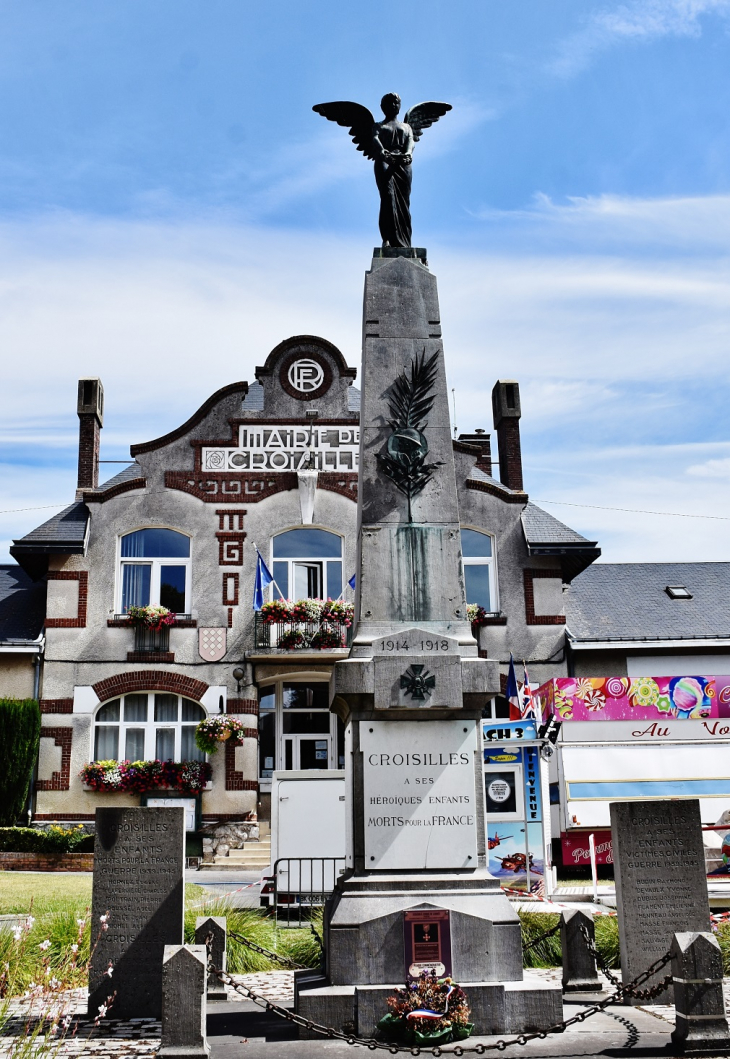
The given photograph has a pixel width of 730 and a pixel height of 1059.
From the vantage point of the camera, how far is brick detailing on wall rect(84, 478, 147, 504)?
25.1 metres

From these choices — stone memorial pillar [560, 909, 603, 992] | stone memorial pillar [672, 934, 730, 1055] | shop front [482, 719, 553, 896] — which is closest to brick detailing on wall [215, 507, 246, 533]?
shop front [482, 719, 553, 896]

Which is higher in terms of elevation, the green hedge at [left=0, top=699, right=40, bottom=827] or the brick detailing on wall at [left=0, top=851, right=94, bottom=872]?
the green hedge at [left=0, top=699, right=40, bottom=827]

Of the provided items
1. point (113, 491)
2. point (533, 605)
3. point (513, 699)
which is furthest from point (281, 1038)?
point (113, 491)

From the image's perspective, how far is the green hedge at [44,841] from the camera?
20.3 meters

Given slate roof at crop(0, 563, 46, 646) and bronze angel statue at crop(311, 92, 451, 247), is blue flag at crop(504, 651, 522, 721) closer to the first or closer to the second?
slate roof at crop(0, 563, 46, 646)

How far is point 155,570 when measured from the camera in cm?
2512

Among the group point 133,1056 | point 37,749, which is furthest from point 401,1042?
point 37,749

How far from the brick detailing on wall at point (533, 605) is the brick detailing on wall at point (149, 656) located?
8491 millimetres

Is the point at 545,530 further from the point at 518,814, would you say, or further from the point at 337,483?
the point at 518,814

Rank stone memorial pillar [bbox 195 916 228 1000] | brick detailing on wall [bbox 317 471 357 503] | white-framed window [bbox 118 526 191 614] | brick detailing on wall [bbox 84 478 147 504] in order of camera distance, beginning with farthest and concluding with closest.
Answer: brick detailing on wall [bbox 317 471 357 503] → brick detailing on wall [bbox 84 478 147 504] → white-framed window [bbox 118 526 191 614] → stone memorial pillar [bbox 195 916 228 1000]

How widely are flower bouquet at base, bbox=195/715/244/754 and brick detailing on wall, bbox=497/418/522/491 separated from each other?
912cm

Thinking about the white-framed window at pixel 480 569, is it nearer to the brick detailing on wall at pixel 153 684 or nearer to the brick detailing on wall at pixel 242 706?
the brick detailing on wall at pixel 242 706

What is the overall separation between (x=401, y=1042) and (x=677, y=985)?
192 cm

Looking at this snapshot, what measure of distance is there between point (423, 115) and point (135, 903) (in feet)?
25.3
